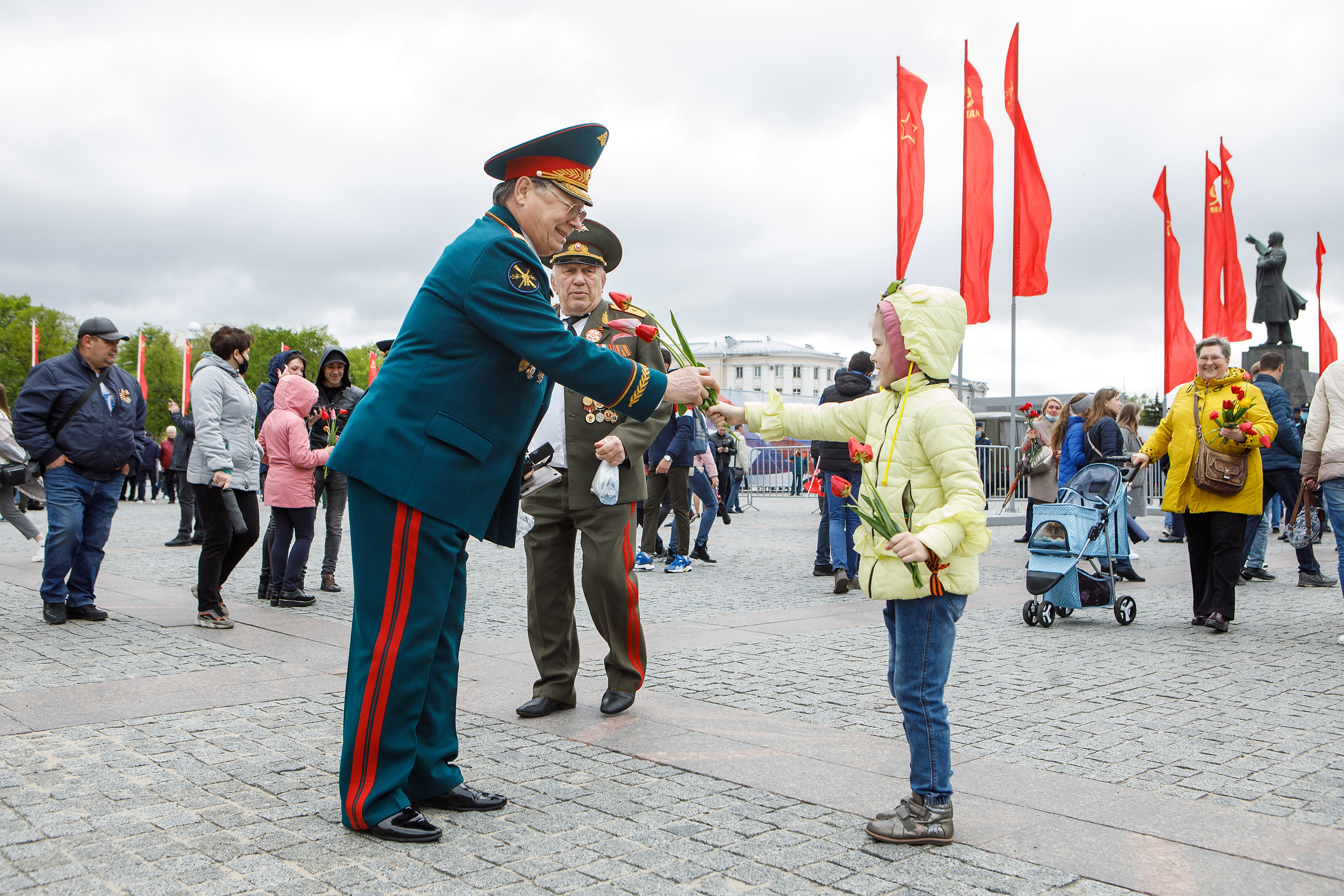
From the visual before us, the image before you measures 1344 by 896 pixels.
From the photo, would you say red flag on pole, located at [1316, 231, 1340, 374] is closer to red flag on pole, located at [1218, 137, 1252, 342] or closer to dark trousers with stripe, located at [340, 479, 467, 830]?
red flag on pole, located at [1218, 137, 1252, 342]

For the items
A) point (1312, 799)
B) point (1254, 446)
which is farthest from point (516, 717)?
point (1254, 446)

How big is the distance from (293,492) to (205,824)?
5.13 m

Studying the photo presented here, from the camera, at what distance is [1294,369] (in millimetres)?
21438

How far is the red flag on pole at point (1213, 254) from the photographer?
77.4ft

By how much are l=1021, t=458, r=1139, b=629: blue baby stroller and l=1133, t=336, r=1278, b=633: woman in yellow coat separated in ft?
1.41

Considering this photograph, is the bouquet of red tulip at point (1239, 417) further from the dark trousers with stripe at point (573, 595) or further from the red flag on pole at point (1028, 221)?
the red flag on pole at point (1028, 221)

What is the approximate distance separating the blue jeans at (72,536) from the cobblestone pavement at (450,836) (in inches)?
129

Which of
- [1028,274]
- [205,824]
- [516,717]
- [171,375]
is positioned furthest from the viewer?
[171,375]

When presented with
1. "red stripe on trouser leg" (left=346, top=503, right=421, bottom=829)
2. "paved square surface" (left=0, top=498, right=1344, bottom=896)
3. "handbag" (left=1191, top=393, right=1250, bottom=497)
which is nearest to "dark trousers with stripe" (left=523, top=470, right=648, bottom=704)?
"paved square surface" (left=0, top=498, right=1344, bottom=896)

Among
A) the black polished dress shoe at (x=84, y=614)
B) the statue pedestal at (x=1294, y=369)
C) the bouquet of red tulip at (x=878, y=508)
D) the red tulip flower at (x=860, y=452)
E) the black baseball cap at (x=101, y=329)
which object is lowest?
the black polished dress shoe at (x=84, y=614)

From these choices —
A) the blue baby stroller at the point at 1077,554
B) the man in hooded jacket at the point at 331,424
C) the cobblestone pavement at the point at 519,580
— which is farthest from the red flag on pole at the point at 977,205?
the man in hooded jacket at the point at 331,424

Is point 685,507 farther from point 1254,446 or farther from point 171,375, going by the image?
point 171,375

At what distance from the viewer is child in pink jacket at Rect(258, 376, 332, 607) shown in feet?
25.8

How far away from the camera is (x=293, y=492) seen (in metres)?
7.99
